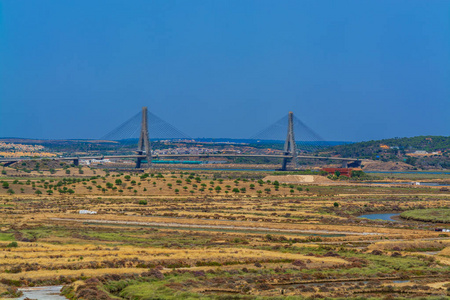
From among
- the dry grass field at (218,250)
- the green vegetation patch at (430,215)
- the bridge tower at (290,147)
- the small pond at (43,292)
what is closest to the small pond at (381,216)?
the green vegetation patch at (430,215)

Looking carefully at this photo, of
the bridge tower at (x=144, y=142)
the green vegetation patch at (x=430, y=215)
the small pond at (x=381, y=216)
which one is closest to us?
the green vegetation patch at (x=430, y=215)

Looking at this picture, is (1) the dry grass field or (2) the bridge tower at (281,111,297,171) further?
(2) the bridge tower at (281,111,297,171)

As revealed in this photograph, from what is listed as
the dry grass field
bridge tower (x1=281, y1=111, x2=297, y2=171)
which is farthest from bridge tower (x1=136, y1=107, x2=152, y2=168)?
the dry grass field

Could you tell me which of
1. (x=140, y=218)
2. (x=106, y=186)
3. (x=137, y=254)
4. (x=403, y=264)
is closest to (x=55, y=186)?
(x=106, y=186)

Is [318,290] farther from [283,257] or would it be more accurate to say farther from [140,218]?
[140,218]

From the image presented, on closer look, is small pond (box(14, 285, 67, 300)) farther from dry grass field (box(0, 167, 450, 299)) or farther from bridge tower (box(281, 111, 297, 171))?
bridge tower (box(281, 111, 297, 171))

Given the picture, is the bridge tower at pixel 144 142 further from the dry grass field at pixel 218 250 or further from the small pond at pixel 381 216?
the small pond at pixel 381 216
